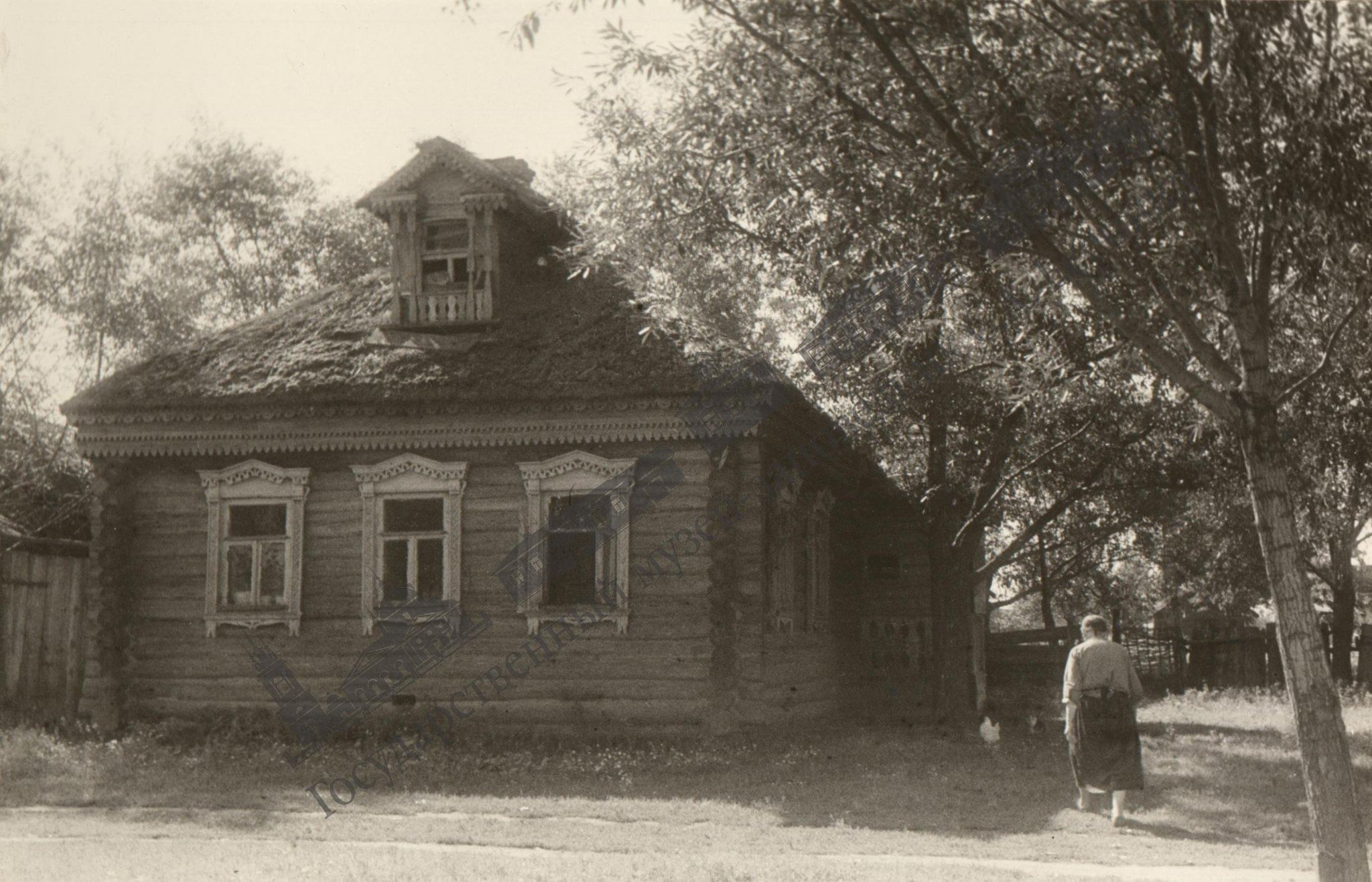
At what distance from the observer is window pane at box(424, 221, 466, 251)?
722 inches

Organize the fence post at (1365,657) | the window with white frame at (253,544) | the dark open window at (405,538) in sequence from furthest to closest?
1. the fence post at (1365,657)
2. the window with white frame at (253,544)
3. the dark open window at (405,538)

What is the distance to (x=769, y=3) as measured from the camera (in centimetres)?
888

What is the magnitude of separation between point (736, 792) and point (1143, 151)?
7.44 metres

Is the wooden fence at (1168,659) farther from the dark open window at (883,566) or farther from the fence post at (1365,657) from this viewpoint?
the dark open window at (883,566)

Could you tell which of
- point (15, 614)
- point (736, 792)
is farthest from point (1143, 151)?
point (15, 614)

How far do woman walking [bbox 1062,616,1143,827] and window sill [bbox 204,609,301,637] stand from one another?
9737 millimetres

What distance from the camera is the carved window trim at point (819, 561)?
756 inches

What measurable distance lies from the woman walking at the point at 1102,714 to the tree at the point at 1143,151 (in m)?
3.48

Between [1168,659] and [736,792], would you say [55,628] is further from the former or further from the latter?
[1168,659]

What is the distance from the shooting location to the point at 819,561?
2014 centimetres

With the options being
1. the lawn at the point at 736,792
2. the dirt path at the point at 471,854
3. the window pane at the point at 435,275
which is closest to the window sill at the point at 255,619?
the lawn at the point at 736,792

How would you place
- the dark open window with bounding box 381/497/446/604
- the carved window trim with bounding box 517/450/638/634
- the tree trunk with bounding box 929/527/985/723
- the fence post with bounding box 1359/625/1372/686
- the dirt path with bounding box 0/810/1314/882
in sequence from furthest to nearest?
the fence post with bounding box 1359/625/1372/686
the tree trunk with bounding box 929/527/985/723
the dark open window with bounding box 381/497/446/604
the carved window trim with bounding box 517/450/638/634
the dirt path with bounding box 0/810/1314/882

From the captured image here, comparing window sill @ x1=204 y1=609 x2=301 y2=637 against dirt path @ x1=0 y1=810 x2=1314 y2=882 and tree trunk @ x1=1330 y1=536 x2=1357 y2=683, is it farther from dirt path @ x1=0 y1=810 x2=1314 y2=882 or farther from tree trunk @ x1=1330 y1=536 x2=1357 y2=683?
tree trunk @ x1=1330 y1=536 x2=1357 y2=683

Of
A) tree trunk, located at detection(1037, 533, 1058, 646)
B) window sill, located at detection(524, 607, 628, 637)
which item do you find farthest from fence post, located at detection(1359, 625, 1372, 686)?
window sill, located at detection(524, 607, 628, 637)
